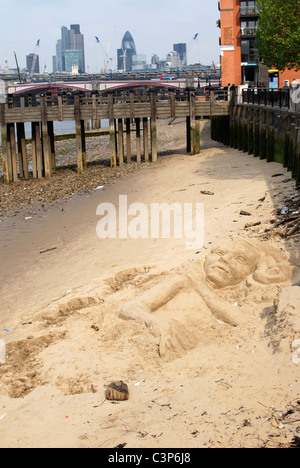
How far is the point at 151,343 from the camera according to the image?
8172 millimetres

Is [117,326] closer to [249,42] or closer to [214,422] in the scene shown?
[214,422]

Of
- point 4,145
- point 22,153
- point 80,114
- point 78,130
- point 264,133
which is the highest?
point 80,114

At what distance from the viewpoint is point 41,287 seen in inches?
491

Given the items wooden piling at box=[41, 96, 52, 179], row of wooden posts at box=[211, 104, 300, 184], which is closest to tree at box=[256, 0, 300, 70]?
row of wooden posts at box=[211, 104, 300, 184]

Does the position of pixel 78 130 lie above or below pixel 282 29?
below

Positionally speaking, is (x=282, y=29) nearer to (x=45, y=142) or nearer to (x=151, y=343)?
(x=45, y=142)

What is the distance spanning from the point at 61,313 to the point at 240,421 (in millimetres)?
5053

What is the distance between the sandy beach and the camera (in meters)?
6.13

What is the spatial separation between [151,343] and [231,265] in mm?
2280

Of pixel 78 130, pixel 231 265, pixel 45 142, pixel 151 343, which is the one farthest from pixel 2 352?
pixel 78 130

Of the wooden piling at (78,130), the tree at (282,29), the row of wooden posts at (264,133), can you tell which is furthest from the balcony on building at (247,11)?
the wooden piling at (78,130)

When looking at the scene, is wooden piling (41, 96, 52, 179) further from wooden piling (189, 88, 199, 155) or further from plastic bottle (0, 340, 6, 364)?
plastic bottle (0, 340, 6, 364)

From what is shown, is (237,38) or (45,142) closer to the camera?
(45,142)

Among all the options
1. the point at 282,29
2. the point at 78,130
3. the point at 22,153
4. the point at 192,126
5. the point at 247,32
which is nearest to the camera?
the point at 78,130
